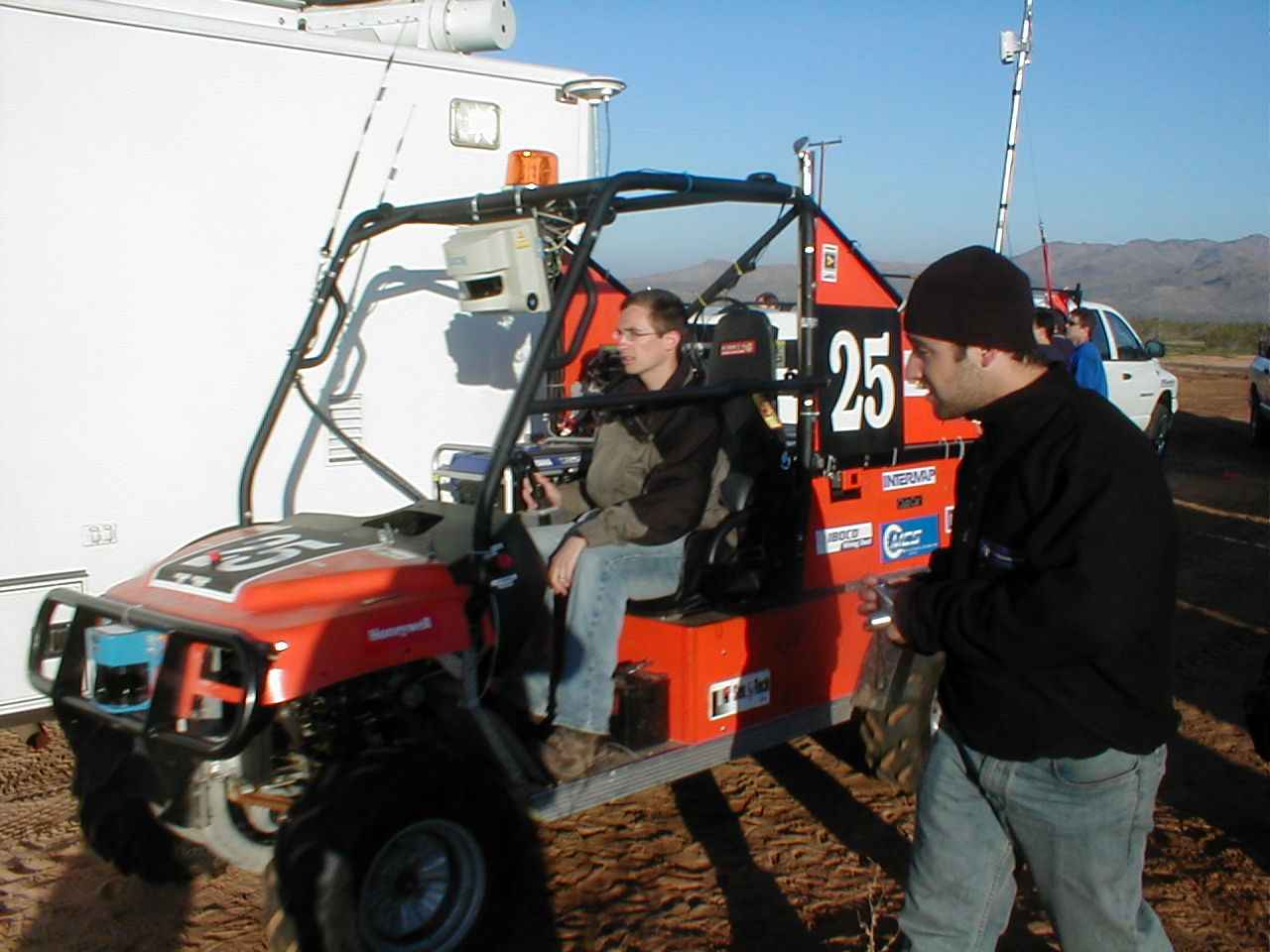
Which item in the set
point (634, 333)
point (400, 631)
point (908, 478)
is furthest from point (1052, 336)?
point (400, 631)

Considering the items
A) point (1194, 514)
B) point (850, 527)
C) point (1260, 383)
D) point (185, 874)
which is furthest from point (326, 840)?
point (1260, 383)

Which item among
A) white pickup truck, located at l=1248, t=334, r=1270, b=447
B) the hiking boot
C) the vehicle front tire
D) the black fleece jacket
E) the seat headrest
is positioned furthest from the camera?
white pickup truck, located at l=1248, t=334, r=1270, b=447

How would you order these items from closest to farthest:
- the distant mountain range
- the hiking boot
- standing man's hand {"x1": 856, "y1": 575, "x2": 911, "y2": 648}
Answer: standing man's hand {"x1": 856, "y1": 575, "x2": 911, "y2": 648}, the hiking boot, the distant mountain range

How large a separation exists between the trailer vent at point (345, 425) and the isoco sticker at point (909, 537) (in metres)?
2.26

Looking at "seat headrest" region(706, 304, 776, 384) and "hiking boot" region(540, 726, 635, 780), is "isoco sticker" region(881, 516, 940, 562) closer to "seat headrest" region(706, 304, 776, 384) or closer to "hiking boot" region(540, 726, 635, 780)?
"seat headrest" region(706, 304, 776, 384)

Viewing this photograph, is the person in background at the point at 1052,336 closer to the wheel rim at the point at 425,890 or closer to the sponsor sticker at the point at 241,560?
the sponsor sticker at the point at 241,560

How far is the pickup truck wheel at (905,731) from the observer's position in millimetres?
4559

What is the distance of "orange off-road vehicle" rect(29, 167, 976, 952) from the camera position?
10.4ft

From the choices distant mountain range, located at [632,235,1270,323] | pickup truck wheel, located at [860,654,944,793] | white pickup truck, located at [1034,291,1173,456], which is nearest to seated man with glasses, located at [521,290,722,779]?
pickup truck wheel, located at [860,654,944,793]

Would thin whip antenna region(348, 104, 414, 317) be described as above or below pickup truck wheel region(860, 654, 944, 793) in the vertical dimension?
above

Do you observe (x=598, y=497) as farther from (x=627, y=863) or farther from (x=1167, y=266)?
(x=1167, y=266)

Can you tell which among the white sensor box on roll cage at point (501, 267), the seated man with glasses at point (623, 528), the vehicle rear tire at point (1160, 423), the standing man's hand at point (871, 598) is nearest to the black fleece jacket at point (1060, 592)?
the standing man's hand at point (871, 598)

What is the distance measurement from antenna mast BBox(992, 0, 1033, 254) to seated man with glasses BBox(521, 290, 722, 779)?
7.19 m

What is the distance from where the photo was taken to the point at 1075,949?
237 cm
